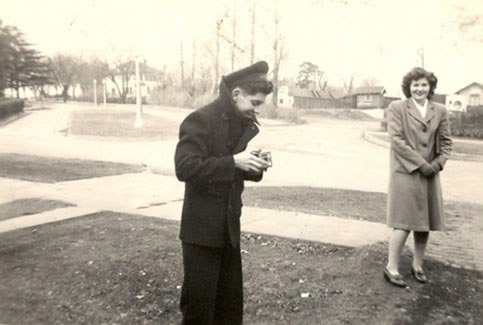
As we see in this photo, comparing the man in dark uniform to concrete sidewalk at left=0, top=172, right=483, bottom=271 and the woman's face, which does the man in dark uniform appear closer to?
the woman's face

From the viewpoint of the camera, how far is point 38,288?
2924 millimetres

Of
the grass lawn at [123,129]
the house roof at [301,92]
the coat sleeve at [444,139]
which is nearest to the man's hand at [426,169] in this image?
the coat sleeve at [444,139]

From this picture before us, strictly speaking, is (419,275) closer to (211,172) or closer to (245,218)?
(245,218)

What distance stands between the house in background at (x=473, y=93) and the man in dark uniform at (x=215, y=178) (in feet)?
13.8

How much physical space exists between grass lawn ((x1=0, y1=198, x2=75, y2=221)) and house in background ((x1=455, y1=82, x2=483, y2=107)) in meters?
4.98

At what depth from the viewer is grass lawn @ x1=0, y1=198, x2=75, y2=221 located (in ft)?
15.0

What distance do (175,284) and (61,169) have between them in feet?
17.9

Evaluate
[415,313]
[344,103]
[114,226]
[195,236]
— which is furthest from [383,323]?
[344,103]

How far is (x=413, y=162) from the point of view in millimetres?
3145

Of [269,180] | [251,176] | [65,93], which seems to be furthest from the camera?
[269,180]

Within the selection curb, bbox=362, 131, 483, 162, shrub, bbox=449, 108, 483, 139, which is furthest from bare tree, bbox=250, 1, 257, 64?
curb, bbox=362, 131, 483, 162

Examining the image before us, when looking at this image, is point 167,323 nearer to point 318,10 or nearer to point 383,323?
point 383,323

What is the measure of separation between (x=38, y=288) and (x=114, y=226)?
1.52m

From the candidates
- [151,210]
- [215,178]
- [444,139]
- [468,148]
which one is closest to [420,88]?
[444,139]
